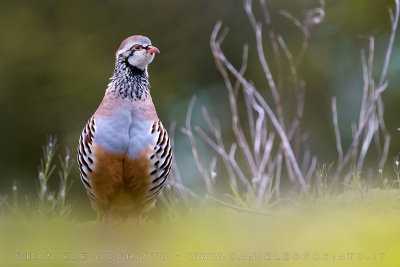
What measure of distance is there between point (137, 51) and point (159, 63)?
15.0ft

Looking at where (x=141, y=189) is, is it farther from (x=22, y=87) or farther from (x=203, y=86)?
(x=203, y=86)

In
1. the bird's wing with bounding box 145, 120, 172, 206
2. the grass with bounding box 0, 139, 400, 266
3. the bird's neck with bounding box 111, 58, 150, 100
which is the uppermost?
the bird's neck with bounding box 111, 58, 150, 100

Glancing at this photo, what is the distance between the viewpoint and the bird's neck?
11.1 feet

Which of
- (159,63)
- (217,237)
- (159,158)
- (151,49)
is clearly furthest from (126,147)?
(159,63)

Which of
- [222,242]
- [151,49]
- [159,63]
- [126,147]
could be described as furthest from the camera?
[159,63]

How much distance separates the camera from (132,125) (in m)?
3.24

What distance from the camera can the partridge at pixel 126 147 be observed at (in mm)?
3217

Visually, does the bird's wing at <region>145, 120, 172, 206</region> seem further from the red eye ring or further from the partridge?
the red eye ring

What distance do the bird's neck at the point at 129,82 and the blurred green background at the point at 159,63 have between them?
3.63 meters

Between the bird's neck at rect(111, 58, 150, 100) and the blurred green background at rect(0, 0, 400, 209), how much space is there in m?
3.63

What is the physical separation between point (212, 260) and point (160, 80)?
5.93m

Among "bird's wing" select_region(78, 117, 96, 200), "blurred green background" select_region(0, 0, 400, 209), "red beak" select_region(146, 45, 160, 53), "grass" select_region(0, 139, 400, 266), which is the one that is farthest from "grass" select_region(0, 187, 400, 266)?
"blurred green background" select_region(0, 0, 400, 209)

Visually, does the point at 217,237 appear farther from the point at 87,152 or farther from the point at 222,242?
the point at 87,152

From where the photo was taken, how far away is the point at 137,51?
349cm
